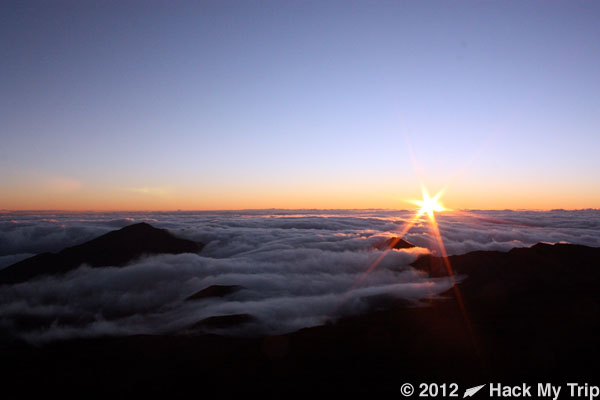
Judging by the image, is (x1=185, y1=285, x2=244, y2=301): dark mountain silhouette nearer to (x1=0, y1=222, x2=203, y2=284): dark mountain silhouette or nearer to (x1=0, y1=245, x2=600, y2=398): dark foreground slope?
(x1=0, y1=245, x2=600, y2=398): dark foreground slope

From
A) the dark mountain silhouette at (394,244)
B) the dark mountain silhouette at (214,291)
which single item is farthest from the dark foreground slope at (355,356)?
the dark mountain silhouette at (394,244)

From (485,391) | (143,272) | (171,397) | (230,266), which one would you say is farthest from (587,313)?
(143,272)

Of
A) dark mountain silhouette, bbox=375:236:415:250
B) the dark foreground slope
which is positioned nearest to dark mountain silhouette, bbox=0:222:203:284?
dark mountain silhouette, bbox=375:236:415:250

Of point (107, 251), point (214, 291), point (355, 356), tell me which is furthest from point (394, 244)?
point (107, 251)

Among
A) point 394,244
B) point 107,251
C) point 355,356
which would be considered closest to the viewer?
point 355,356

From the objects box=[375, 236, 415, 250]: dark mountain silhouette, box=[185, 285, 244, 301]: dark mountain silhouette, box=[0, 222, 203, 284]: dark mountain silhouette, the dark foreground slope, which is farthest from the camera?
box=[375, 236, 415, 250]: dark mountain silhouette

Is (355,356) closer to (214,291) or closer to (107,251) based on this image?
(214,291)

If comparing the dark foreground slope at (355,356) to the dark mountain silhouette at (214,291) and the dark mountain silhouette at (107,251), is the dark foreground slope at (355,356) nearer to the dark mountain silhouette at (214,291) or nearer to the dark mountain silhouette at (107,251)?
the dark mountain silhouette at (214,291)
